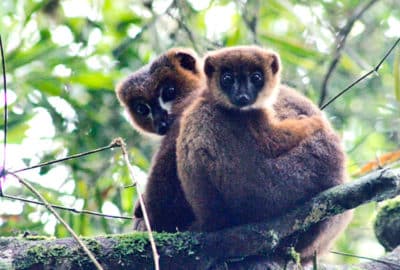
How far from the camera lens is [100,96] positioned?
386 inches

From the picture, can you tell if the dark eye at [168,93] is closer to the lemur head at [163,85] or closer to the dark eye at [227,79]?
the lemur head at [163,85]

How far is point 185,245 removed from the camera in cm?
565

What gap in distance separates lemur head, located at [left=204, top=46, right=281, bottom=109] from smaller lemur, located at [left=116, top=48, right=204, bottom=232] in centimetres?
57

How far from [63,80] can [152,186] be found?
351 centimetres

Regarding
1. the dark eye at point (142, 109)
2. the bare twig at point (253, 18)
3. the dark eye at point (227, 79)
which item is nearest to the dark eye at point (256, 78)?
the dark eye at point (227, 79)

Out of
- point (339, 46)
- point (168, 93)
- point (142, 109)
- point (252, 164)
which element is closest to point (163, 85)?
point (168, 93)

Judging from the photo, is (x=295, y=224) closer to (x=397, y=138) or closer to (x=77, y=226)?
(x=77, y=226)

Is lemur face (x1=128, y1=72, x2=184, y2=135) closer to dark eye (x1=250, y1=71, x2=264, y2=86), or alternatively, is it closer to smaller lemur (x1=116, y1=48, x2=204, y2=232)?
smaller lemur (x1=116, y1=48, x2=204, y2=232)

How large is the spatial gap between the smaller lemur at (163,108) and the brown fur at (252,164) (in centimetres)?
40

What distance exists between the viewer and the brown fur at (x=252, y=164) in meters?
5.59

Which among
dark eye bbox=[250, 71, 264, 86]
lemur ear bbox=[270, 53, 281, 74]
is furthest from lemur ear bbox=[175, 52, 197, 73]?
dark eye bbox=[250, 71, 264, 86]

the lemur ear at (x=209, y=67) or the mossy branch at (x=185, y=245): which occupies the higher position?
the lemur ear at (x=209, y=67)

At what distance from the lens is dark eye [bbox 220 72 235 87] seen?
20.8 ft

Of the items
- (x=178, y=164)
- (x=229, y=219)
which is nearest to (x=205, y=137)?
(x=178, y=164)
